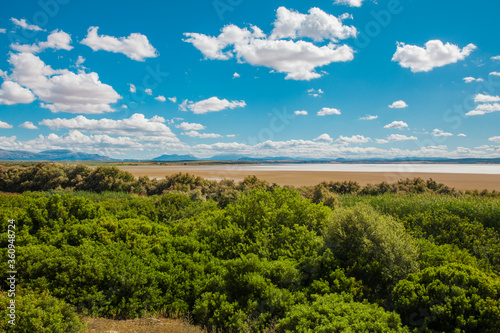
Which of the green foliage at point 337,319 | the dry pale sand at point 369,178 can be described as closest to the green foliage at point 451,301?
the green foliage at point 337,319

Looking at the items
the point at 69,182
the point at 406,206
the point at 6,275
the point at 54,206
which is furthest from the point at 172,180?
the point at 406,206

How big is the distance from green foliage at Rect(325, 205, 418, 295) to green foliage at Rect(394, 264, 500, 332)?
956mm

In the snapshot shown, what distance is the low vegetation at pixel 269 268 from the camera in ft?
15.6

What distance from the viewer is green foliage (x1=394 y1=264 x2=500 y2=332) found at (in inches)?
171

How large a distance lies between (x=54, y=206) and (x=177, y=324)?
6626 mm

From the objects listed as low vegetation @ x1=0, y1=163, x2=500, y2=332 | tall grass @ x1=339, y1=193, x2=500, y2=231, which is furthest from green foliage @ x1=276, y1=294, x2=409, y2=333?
tall grass @ x1=339, y1=193, x2=500, y2=231

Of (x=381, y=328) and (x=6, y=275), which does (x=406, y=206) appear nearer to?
(x=381, y=328)

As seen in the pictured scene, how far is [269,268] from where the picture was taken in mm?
6465

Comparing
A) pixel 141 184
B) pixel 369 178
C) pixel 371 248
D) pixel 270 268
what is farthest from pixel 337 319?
pixel 369 178

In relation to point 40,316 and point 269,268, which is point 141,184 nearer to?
point 269,268

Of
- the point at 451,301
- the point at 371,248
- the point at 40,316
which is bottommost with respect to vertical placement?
the point at 40,316

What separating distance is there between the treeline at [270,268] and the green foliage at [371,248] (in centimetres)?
3

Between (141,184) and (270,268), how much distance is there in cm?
1647

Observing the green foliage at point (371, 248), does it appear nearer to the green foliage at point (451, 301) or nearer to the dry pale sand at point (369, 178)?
the green foliage at point (451, 301)
